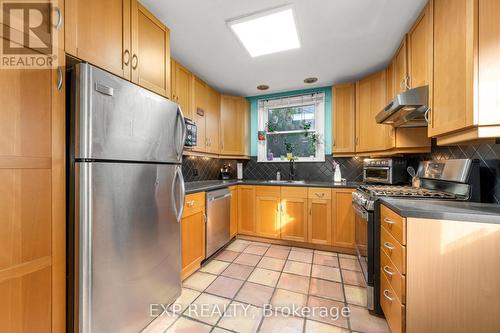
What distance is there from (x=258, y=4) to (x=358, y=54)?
53.1 inches

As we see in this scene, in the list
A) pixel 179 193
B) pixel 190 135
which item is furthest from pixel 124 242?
pixel 190 135

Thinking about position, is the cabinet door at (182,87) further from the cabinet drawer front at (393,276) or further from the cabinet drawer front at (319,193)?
the cabinet drawer front at (393,276)

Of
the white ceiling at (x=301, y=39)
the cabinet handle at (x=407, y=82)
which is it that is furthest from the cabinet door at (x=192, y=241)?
the cabinet handle at (x=407, y=82)

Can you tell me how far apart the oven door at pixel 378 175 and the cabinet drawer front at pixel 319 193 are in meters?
0.59

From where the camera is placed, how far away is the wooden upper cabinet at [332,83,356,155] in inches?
113

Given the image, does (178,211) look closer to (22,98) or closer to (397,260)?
(22,98)

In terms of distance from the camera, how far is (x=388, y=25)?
1776mm

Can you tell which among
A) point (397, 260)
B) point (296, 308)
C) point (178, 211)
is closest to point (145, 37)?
point (178, 211)

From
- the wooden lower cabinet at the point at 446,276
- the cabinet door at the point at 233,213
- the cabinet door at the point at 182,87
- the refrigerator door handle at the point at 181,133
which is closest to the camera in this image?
the wooden lower cabinet at the point at 446,276

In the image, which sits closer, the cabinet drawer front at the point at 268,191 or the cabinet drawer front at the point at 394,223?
the cabinet drawer front at the point at 394,223

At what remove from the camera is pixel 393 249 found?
129cm

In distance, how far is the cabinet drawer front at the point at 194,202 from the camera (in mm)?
1974

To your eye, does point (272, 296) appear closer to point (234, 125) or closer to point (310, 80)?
point (234, 125)

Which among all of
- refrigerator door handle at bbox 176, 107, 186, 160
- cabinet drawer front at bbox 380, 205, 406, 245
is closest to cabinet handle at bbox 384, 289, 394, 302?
cabinet drawer front at bbox 380, 205, 406, 245
